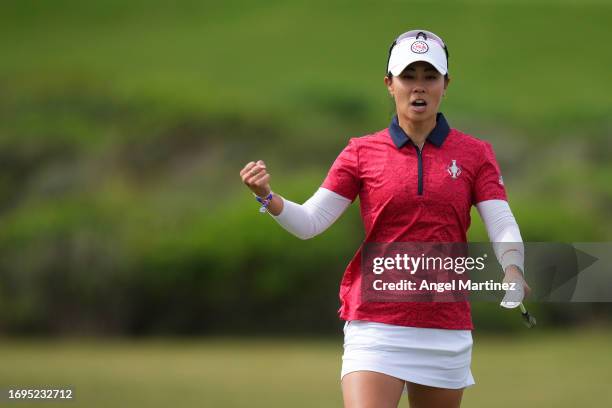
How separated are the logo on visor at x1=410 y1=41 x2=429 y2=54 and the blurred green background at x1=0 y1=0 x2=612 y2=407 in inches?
287

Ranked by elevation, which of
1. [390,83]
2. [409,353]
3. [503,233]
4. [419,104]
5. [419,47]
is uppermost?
[419,47]

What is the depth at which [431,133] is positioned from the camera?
4.14m

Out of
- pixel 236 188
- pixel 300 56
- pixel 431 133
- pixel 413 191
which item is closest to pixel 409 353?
pixel 413 191

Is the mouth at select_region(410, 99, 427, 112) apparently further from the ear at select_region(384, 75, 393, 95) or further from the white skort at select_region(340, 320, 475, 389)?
the white skort at select_region(340, 320, 475, 389)

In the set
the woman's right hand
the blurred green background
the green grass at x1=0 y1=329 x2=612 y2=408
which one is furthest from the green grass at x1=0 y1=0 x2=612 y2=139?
the woman's right hand

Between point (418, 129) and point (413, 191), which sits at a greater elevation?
point (418, 129)

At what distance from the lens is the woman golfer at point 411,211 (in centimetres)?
401

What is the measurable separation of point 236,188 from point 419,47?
814 inches

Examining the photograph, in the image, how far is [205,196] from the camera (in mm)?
24484

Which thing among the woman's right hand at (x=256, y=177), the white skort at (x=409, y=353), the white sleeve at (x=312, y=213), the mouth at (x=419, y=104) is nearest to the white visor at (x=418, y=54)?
the mouth at (x=419, y=104)

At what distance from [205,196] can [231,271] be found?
11.6 ft

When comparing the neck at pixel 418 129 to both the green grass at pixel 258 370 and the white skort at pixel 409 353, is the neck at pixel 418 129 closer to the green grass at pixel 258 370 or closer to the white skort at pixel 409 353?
the white skort at pixel 409 353

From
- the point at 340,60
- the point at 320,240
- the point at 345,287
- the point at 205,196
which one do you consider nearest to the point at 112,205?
the point at 205,196

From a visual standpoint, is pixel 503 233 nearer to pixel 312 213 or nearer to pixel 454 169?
pixel 454 169
